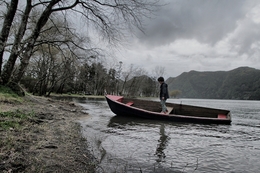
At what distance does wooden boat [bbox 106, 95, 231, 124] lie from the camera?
970 cm

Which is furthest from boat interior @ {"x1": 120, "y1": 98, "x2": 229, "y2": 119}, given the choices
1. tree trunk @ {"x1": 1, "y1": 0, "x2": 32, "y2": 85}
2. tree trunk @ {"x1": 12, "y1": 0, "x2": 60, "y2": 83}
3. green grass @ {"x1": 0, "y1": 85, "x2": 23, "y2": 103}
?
tree trunk @ {"x1": 1, "y1": 0, "x2": 32, "y2": 85}

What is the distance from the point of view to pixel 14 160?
256 centimetres

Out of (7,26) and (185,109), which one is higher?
(7,26)

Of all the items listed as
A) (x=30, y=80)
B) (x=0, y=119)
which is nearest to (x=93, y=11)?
(x=0, y=119)

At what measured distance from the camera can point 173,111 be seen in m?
13.0

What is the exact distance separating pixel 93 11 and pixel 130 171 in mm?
7346

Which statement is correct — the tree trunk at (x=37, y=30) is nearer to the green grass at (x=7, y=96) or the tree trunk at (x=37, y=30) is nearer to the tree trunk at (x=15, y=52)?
the tree trunk at (x=15, y=52)

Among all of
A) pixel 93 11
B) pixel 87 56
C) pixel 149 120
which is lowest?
pixel 149 120

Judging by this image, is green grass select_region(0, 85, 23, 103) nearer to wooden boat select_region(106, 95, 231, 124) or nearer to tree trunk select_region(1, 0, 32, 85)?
tree trunk select_region(1, 0, 32, 85)

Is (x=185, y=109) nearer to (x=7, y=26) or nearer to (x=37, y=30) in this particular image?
(x=37, y=30)

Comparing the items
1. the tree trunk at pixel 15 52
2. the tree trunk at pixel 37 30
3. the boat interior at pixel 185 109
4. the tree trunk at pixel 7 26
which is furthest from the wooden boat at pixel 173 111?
the tree trunk at pixel 7 26

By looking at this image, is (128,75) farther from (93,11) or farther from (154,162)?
(154,162)

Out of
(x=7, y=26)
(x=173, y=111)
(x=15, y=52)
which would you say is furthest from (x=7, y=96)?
(x=173, y=111)

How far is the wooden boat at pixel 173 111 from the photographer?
9.70 m
